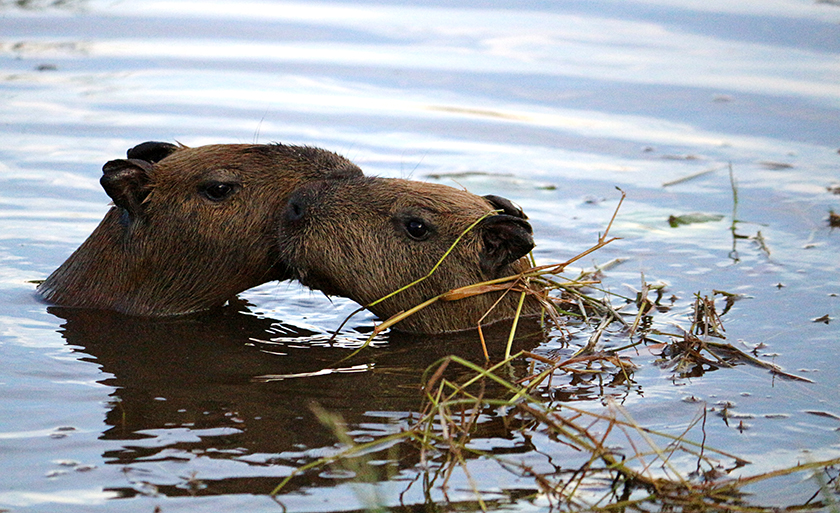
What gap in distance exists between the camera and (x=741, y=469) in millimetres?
4547

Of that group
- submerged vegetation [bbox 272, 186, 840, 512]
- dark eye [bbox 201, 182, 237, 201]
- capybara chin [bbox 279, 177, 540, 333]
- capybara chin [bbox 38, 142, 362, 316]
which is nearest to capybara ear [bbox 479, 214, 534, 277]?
capybara chin [bbox 279, 177, 540, 333]

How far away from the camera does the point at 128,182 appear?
604cm

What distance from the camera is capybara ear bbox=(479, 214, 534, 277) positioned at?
586 cm

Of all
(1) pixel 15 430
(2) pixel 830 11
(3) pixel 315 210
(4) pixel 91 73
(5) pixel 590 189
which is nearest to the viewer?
A: (1) pixel 15 430

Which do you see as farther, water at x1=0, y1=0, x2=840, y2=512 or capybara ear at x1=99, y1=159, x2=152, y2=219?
capybara ear at x1=99, y1=159, x2=152, y2=219

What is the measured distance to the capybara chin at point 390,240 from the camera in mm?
5828

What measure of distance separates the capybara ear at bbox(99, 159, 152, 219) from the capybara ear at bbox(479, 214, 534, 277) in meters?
1.90

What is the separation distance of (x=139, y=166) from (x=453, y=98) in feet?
19.8

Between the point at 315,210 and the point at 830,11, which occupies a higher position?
the point at 830,11

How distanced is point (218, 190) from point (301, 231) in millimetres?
604

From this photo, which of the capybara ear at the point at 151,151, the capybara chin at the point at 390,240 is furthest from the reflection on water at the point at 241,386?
the capybara ear at the point at 151,151

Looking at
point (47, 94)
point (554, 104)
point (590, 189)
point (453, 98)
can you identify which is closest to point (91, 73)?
point (47, 94)

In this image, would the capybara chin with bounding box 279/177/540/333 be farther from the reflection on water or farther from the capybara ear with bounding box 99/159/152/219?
the capybara ear with bounding box 99/159/152/219

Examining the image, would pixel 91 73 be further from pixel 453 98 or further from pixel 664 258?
pixel 664 258
